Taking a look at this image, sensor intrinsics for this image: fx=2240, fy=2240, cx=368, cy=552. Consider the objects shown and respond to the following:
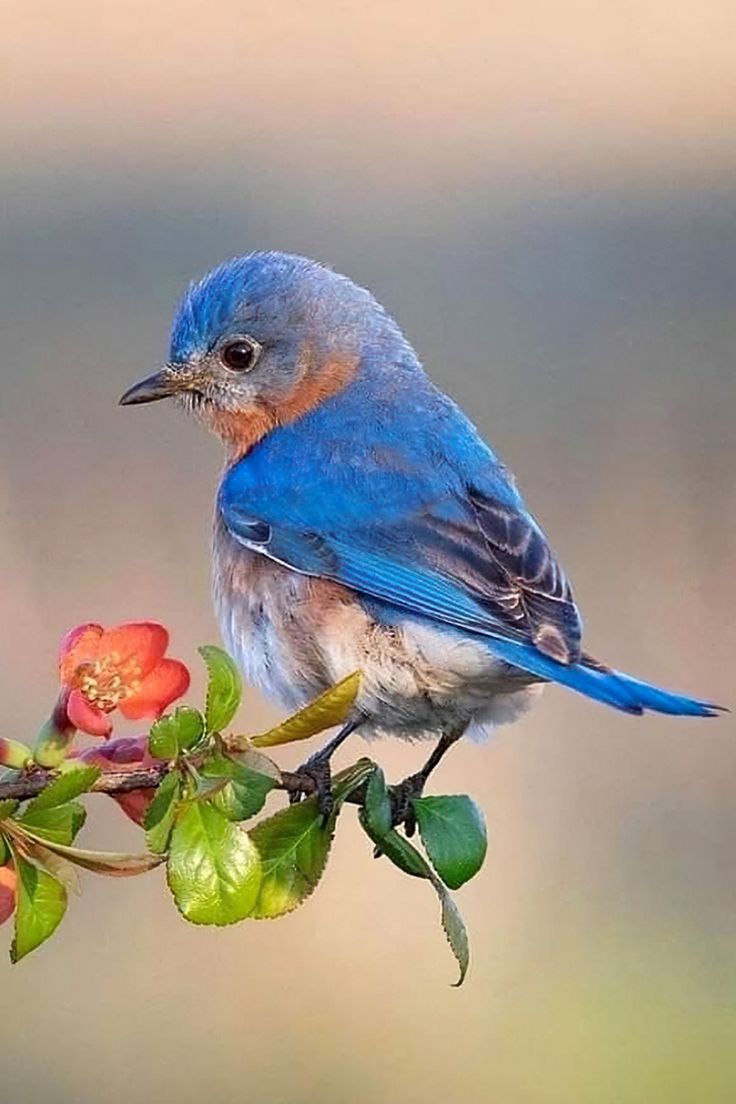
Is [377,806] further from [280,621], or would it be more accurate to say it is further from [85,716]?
[280,621]

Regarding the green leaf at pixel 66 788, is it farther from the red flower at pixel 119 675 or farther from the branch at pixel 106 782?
the red flower at pixel 119 675

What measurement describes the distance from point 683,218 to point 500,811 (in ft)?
13.8

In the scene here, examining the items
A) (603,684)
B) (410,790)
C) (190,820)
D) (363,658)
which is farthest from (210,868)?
(363,658)

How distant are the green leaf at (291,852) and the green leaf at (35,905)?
9.9 inches

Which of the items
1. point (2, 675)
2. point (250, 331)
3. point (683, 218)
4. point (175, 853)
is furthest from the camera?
point (683, 218)

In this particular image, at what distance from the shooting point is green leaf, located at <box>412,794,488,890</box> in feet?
7.27

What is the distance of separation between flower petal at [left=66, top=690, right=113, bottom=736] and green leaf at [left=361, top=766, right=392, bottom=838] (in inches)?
12.5

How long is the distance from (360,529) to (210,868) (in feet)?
5.59

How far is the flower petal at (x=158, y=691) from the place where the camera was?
2.06m

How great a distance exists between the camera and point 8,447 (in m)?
7.88

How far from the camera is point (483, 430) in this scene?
25.7ft

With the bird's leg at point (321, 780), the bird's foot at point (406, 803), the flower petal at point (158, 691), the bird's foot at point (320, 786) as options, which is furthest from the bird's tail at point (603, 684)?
the flower petal at point (158, 691)

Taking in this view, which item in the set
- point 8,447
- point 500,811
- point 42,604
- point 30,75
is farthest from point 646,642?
point 30,75

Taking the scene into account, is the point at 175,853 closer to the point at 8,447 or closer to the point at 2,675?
the point at 2,675
